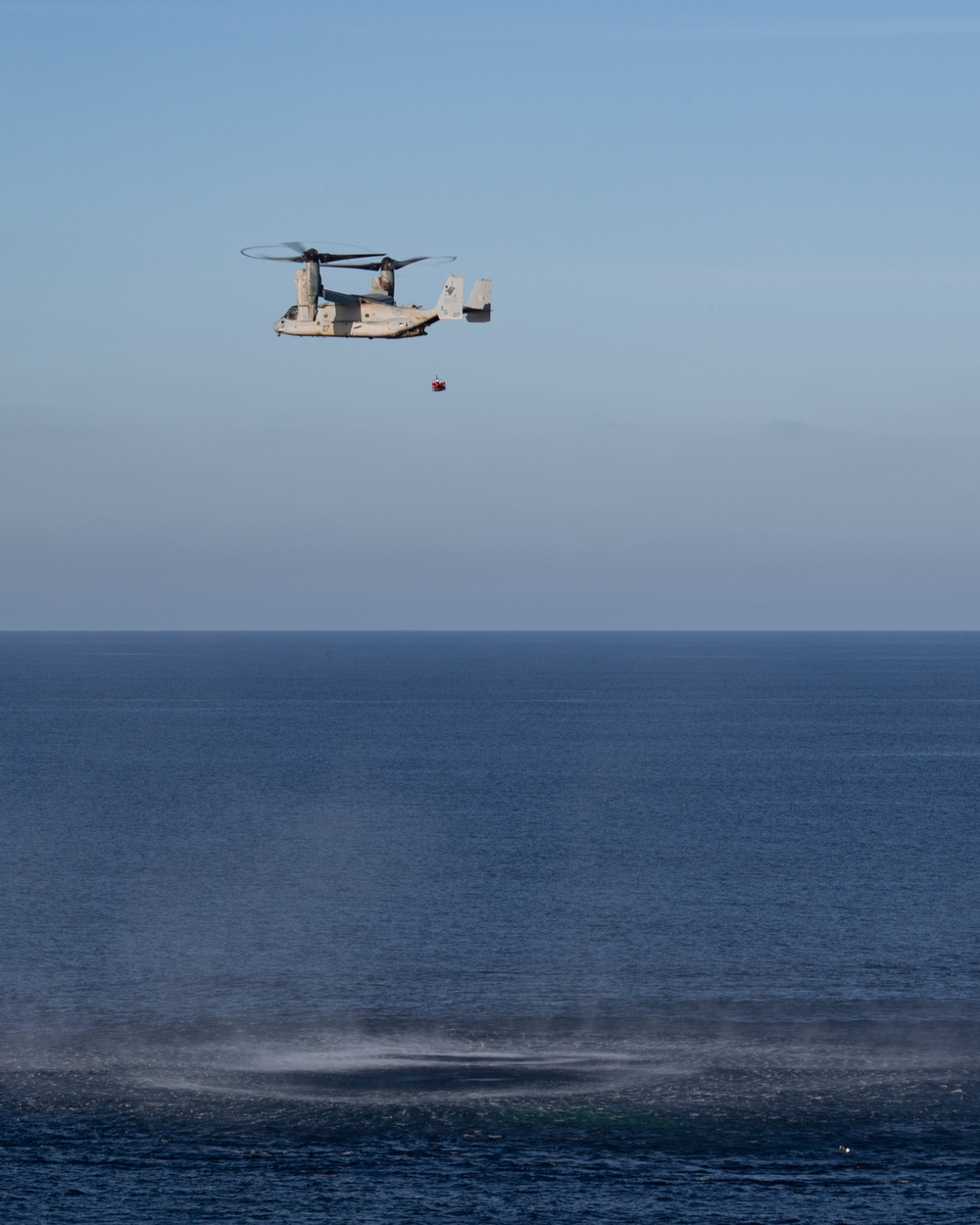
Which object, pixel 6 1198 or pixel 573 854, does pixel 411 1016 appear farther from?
pixel 573 854

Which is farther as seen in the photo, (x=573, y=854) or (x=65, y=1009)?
(x=573, y=854)

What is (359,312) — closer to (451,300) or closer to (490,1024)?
(451,300)

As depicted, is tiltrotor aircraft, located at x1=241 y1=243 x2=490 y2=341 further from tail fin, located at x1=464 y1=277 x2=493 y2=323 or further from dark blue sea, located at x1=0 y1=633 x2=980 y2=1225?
dark blue sea, located at x1=0 y1=633 x2=980 y2=1225

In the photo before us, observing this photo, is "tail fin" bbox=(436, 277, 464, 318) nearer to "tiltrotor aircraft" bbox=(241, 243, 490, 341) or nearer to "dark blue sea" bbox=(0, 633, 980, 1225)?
"tiltrotor aircraft" bbox=(241, 243, 490, 341)

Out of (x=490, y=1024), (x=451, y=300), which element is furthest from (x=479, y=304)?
(x=490, y=1024)

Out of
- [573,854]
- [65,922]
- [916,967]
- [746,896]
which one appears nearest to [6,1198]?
[65,922]

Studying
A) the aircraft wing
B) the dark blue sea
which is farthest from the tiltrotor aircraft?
the dark blue sea

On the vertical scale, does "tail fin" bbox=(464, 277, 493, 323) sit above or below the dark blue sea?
above
